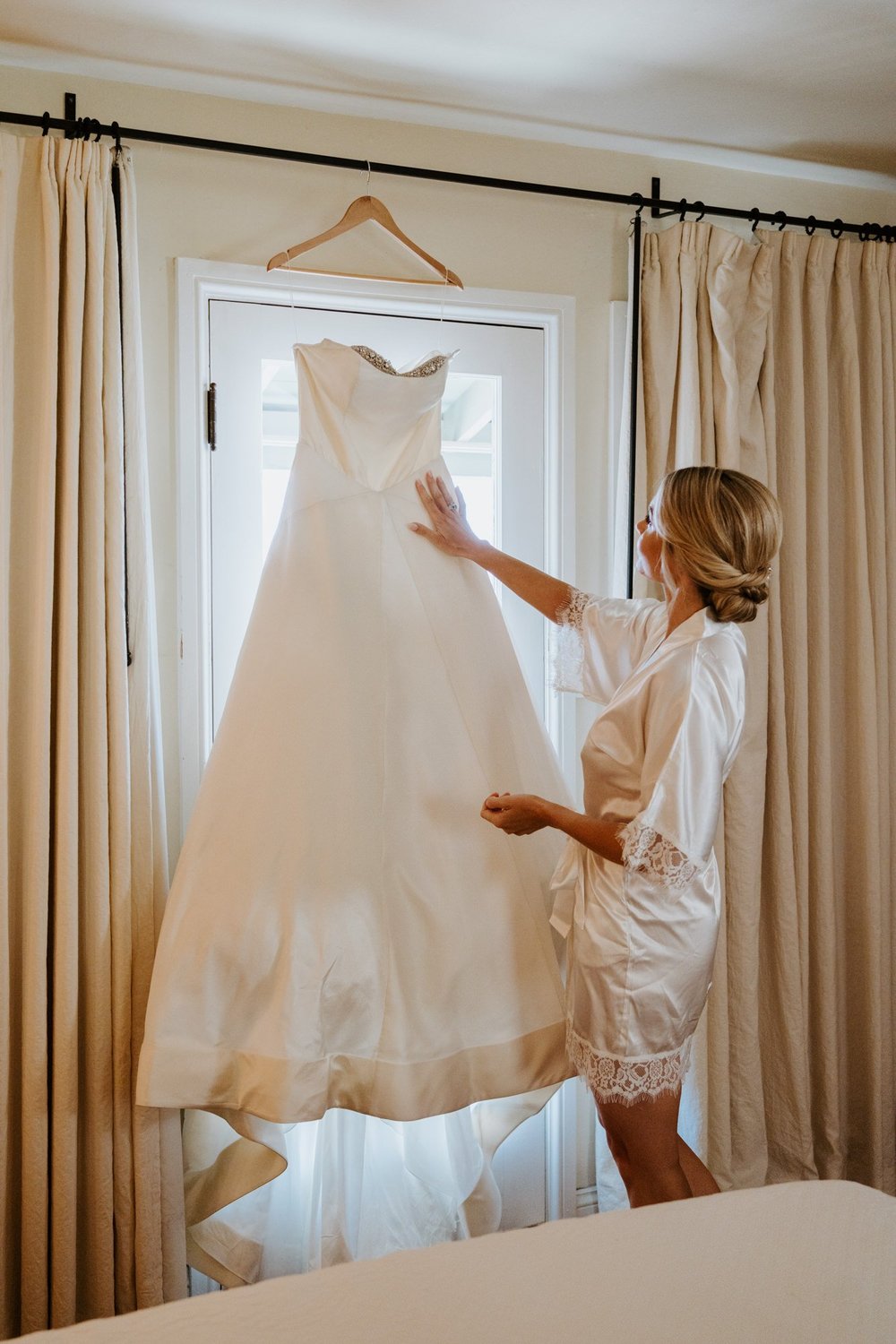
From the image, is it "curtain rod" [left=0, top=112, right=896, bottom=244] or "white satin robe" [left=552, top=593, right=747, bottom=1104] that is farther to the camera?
"curtain rod" [left=0, top=112, right=896, bottom=244]

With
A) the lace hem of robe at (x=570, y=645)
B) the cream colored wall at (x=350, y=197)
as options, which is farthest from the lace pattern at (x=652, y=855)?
the cream colored wall at (x=350, y=197)

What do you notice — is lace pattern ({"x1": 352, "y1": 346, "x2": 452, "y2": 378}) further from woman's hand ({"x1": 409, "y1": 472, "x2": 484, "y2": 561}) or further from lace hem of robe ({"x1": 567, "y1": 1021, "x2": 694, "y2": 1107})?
lace hem of robe ({"x1": 567, "y1": 1021, "x2": 694, "y2": 1107})

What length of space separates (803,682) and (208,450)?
1540mm

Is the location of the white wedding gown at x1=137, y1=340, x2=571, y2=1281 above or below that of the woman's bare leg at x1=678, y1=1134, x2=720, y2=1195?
above

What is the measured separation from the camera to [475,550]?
2.08m

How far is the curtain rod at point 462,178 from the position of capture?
202 centimetres

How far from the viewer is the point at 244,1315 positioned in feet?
3.59

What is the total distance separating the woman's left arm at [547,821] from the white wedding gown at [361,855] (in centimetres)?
Result: 11

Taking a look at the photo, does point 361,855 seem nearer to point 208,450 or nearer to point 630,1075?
point 630,1075

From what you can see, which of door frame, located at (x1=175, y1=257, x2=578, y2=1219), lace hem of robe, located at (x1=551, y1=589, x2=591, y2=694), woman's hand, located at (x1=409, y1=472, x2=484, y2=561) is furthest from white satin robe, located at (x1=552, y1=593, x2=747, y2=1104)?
door frame, located at (x1=175, y1=257, x2=578, y2=1219)

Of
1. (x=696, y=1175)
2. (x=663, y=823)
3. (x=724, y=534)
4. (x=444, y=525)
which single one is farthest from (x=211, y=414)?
(x=696, y=1175)

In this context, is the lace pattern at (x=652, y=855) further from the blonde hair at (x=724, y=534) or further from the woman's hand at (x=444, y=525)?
the woman's hand at (x=444, y=525)

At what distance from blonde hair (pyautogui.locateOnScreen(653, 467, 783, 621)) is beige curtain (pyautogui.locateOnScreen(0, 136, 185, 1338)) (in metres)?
1.08

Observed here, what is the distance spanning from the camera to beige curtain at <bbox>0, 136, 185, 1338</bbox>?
6.39 feet
